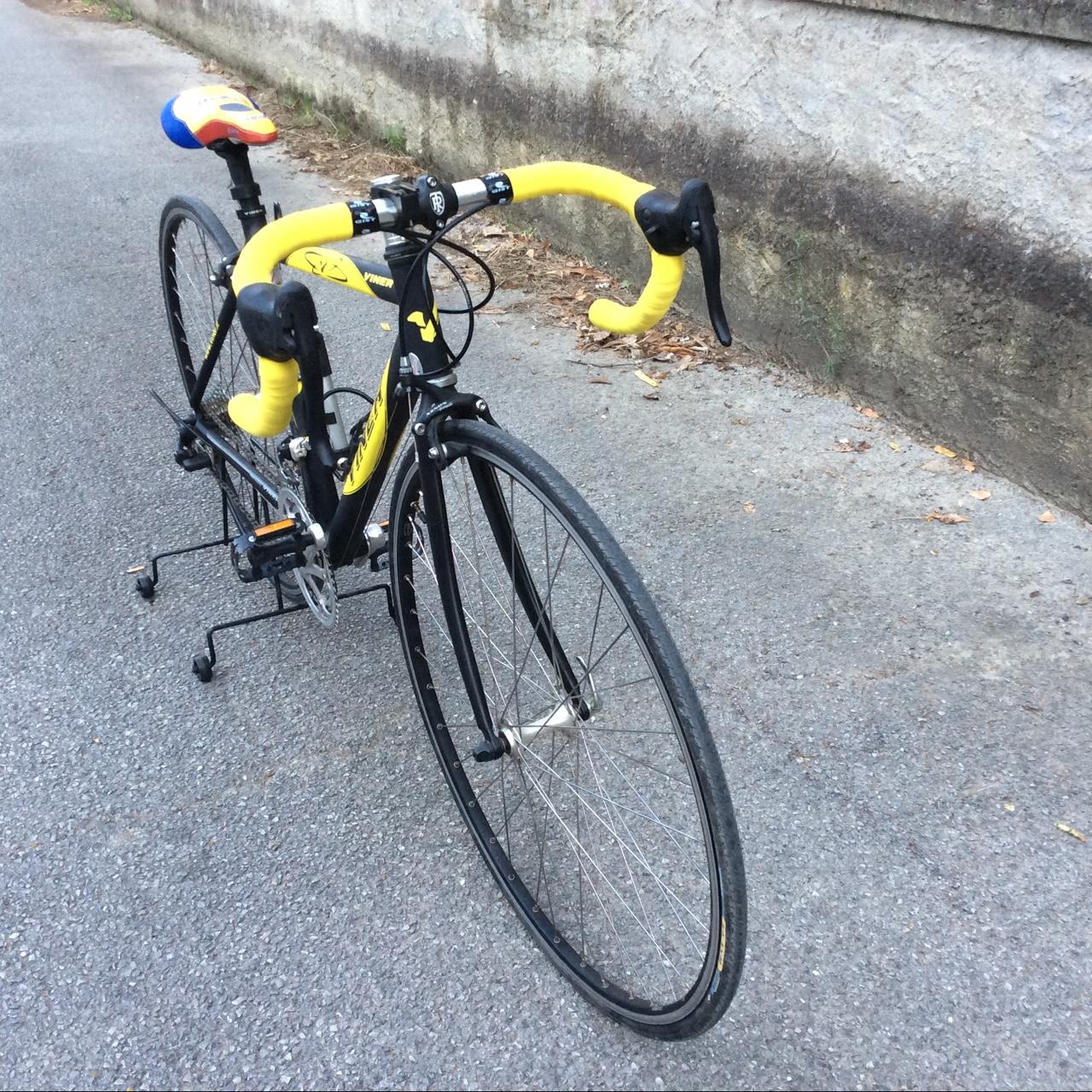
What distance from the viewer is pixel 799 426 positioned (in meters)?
4.07

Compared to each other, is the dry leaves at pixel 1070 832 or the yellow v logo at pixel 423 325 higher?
the yellow v logo at pixel 423 325

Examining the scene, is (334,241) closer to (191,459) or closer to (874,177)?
(191,459)

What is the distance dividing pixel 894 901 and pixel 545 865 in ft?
2.59

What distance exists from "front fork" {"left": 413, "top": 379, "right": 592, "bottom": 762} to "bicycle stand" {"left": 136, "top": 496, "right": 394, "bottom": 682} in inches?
18.0

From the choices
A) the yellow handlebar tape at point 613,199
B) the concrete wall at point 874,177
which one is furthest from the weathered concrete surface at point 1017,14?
the yellow handlebar tape at point 613,199

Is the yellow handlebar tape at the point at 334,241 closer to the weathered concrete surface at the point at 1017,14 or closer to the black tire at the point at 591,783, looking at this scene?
the black tire at the point at 591,783

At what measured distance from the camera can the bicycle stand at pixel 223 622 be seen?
9.52 feet

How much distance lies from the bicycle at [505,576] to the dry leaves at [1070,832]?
86 cm

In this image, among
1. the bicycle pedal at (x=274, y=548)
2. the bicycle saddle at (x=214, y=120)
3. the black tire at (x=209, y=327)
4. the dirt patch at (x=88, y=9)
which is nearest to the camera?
the bicycle saddle at (x=214, y=120)

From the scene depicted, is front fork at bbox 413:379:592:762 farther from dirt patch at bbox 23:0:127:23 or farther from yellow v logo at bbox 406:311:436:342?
dirt patch at bbox 23:0:127:23

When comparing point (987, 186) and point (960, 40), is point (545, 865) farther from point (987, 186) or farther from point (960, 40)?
point (960, 40)

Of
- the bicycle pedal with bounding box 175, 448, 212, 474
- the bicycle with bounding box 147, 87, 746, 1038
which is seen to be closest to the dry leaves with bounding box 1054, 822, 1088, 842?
the bicycle with bounding box 147, 87, 746, 1038

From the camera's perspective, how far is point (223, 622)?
3.14 m

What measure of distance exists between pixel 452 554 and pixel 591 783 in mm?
739
